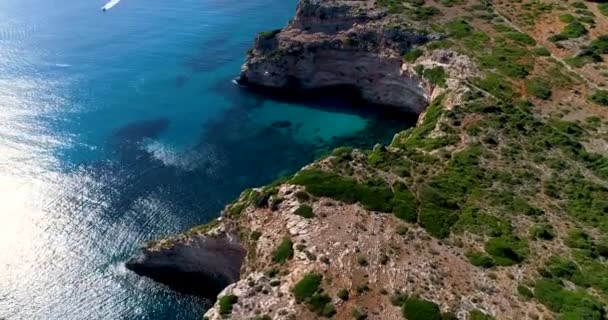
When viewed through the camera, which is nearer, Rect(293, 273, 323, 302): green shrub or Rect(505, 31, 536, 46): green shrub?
Rect(293, 273, 323, 302): green shrub

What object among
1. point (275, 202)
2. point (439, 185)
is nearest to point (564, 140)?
point (439, 185)

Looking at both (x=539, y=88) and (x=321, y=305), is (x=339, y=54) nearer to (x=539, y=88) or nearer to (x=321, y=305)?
(x=539, y=88)

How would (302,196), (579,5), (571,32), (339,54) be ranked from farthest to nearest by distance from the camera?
1. (579,5)
2. (339,54)
3. (571,32)
4. (302,196)

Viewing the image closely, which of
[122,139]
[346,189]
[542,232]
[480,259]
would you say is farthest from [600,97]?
[122,139]

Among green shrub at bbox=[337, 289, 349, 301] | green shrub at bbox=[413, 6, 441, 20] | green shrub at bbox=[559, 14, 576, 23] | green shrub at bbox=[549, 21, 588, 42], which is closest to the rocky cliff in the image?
green shrub at bbox=[337, 289, 349, 301]

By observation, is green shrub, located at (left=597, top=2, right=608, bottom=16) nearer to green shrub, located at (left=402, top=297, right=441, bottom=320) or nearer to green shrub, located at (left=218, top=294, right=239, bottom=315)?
green shrub, located at (left=402, top=297, right=441, bottom=320)

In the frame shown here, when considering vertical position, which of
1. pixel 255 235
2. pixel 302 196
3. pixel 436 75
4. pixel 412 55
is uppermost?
pixel 412 55


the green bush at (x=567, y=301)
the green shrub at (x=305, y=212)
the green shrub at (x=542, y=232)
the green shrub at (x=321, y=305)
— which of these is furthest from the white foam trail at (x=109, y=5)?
the green bush at (x=567, y=301)
